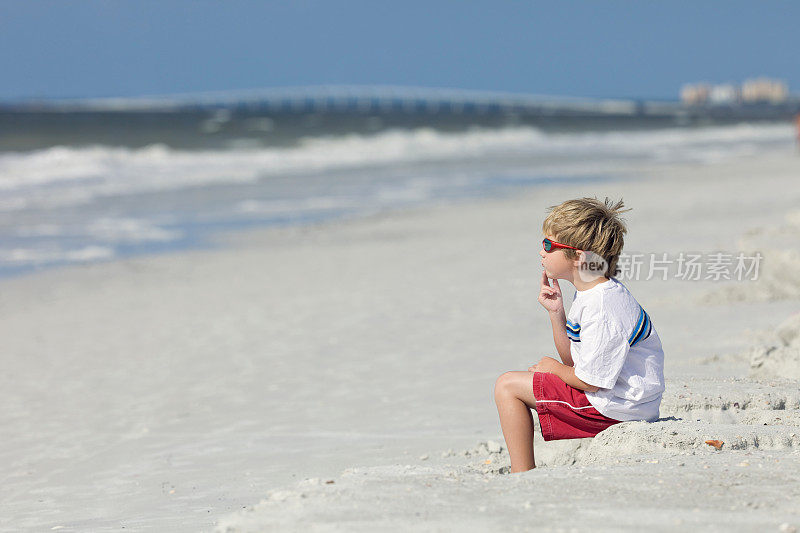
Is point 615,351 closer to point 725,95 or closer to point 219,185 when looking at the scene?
point 219,185

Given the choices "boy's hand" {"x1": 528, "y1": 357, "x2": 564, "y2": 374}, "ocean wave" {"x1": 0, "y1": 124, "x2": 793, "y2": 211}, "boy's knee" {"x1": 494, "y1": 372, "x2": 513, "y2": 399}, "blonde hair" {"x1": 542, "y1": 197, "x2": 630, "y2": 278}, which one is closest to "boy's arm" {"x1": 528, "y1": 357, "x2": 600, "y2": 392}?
"boy's hand" {"x1": 528, "y1": 357, "x2": 564, "y2": 374}

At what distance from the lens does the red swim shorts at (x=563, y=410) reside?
3.24 meters

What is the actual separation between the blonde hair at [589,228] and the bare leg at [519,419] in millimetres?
511

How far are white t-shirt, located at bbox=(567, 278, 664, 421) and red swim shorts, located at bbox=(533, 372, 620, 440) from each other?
46 millimetres

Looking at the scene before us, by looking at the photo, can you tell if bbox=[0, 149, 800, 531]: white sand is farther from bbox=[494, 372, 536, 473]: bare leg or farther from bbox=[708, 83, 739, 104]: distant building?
bbox=[708, 83, 739, 104]: distant building

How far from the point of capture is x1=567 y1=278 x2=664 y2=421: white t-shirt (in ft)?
9.97

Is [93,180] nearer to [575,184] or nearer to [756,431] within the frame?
[575,184]

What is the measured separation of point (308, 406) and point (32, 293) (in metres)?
4.59

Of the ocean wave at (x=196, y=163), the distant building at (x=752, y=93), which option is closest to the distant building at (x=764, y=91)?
the distant building at (x=752, y=93)

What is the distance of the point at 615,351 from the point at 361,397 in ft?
7.35

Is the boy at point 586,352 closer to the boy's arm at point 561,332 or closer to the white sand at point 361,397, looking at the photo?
the boy's arm at point 561,332

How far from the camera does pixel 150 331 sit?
691cm

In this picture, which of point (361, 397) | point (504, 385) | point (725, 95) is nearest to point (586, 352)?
point (504, 385)

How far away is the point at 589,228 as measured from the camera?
3.07 meters
